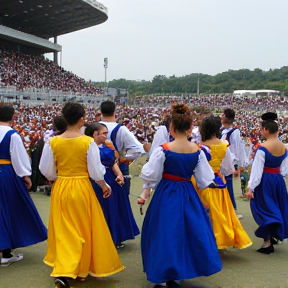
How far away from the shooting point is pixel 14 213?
471cm

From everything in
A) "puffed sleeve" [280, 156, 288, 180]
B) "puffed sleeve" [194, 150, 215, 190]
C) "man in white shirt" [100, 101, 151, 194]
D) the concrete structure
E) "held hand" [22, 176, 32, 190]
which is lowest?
"held hand" [22, 176, 32, 190]

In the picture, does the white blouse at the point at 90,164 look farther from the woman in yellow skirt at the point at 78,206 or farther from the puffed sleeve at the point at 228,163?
the puffed sleeve at the point at 228,163

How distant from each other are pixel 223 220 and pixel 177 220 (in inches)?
46.9

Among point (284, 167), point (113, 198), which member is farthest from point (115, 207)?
point (284, 167)

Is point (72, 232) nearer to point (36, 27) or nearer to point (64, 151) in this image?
point (64, 151)

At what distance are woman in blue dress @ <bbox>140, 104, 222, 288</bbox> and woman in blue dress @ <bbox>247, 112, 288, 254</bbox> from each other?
132 cm

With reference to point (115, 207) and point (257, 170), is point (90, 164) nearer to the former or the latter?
point (115, 207)

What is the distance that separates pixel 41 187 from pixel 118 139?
5.39 m

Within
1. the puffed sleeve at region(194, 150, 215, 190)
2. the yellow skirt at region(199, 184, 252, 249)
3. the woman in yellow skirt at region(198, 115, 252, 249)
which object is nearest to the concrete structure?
the woman in yellow skirt at region(198, 115, 252, 249)

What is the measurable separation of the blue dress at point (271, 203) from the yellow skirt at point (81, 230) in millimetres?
1963

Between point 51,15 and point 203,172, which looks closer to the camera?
point 203,172

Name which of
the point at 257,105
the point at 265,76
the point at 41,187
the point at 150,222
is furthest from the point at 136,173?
the point at 265,76

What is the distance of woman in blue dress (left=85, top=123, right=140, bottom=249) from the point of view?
454cm

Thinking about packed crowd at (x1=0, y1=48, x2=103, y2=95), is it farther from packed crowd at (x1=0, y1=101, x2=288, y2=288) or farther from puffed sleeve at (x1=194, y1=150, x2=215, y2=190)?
puffed sleeve at (x1=194, y1=150, x2=215, y2=190)
